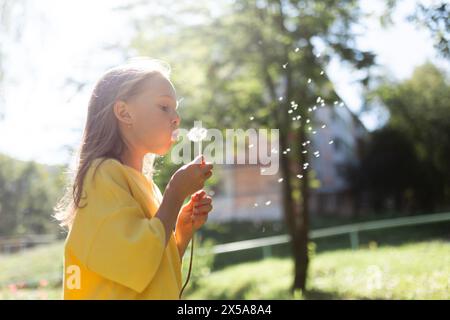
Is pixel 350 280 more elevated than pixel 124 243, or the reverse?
pixel 124 243

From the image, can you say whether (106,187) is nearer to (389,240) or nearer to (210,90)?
(210,90)

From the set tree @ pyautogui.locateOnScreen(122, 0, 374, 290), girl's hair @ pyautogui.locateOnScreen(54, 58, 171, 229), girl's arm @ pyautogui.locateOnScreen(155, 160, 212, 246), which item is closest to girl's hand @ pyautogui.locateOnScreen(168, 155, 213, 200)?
girl's arm @ pyautogui.locateOnScreen(155, 160, 212, 246)

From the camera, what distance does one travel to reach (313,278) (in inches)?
303

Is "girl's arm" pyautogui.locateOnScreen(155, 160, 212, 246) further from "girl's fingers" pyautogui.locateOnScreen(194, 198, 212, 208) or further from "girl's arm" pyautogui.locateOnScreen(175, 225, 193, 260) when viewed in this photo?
"girl's arm" pyautogui.locateOnScreen(175, 225, 193, 260)

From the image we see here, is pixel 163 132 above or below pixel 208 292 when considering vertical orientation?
above

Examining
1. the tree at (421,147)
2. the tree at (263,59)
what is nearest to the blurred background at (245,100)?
the tree at (263,59)

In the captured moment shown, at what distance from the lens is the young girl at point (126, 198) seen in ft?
4.95

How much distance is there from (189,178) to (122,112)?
299 mm

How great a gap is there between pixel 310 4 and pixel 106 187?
211 inches

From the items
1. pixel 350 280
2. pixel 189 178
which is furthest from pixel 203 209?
pixel 350 280

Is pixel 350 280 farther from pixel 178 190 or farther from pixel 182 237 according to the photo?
pixel 178 190

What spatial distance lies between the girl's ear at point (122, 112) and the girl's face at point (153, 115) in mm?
15
